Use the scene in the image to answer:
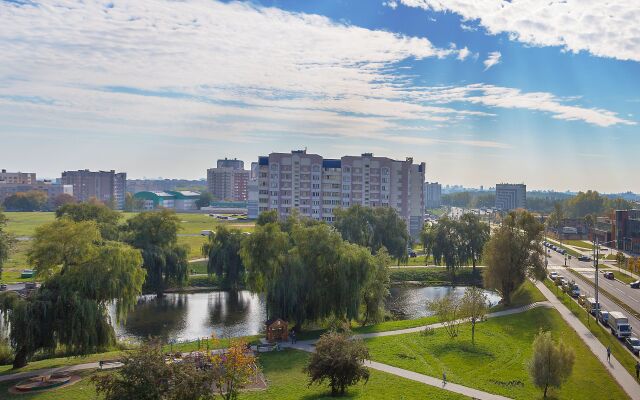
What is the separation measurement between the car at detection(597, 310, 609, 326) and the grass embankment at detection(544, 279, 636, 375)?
22.7 inches

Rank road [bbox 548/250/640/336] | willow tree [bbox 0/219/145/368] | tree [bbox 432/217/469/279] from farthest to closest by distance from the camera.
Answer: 1. tree [bbox 432/217/469/279]
2. road [bbox 548/250/640/336]
3. willow tree [bbox 0/219/145/368]

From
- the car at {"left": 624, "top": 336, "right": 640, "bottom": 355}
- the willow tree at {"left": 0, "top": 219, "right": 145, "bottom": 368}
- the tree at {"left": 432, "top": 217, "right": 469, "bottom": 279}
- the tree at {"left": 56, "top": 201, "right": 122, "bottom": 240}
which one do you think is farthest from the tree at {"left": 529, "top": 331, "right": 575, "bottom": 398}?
Answer: the tree at {"left": 56, "top": 201, "right": 122, "bottom": 240}

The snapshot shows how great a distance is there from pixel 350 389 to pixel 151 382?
1295 centimetres

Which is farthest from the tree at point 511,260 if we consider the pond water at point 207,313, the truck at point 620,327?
the truck at point 620,327

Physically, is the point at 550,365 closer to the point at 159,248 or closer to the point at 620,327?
the point at 620,327

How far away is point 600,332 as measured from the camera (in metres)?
42.4

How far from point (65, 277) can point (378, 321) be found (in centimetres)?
2662

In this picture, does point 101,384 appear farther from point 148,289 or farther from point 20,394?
point 148,289

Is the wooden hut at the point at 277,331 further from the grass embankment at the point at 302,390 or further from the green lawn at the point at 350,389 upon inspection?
the grass embankment at the point at 302,390

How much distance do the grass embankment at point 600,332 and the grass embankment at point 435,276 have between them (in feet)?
65.9

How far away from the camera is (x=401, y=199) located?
121000mm

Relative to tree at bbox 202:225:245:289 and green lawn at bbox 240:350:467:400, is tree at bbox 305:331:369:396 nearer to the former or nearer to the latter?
green lawn at bbox 240:350:467:400

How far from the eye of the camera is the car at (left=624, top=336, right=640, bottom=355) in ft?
124

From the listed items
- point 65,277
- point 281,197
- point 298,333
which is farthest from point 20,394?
point 281,197
